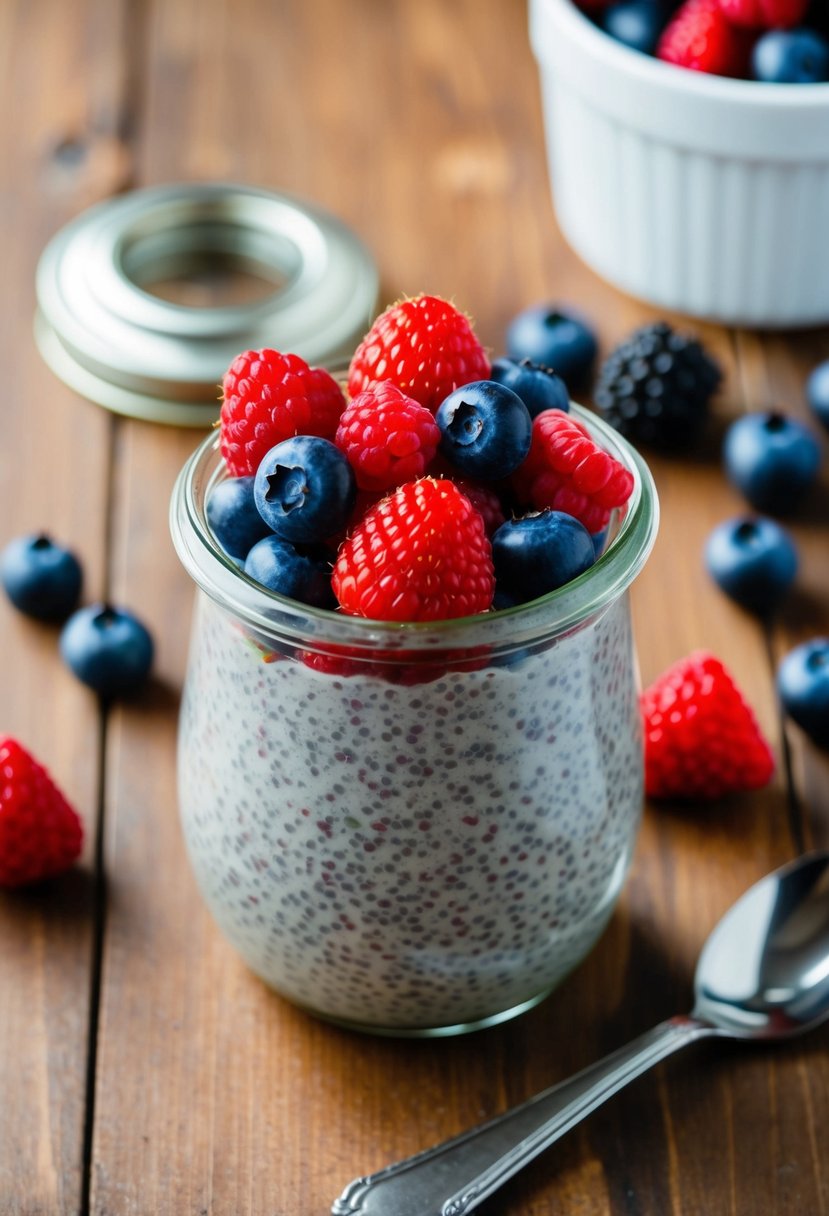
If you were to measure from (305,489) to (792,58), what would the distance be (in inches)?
31.4

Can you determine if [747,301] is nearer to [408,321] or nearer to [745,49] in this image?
[745,49]

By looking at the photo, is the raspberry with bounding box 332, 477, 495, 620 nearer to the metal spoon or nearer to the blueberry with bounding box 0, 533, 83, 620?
the metal spoon

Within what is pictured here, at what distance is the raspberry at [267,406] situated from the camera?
2.31 ft

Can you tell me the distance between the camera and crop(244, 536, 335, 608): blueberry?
0.68 metres

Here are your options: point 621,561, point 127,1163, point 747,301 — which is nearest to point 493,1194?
point 127,1163

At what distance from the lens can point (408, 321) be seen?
28.6 inches

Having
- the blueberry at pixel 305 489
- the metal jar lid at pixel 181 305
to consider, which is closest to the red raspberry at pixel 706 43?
the metal jar lid at pixel 181 305

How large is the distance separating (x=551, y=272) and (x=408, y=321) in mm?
768

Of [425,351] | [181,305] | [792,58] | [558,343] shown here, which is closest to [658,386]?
[558,343]

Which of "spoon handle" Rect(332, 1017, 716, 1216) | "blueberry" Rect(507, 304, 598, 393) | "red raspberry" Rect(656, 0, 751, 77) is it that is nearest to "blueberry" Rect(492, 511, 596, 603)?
"spoon handle" Rect(332, 1017, 716, 1216)

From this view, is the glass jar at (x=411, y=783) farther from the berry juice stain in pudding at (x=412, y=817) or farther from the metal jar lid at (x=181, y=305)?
the metal jar lid at (x=181, y=305)

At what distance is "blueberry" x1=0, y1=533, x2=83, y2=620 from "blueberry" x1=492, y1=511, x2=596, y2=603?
503 millimetres

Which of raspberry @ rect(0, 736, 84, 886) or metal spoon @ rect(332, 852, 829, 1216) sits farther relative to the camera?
raspberry @ rect(0, 736, 84, 886)

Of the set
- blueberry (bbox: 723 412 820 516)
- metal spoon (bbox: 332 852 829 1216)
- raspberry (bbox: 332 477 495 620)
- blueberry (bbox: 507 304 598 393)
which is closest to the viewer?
raspberry (bbox: 332 477 495 620)
